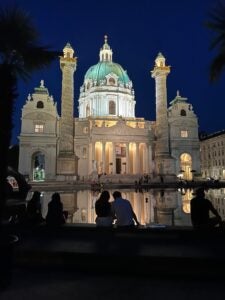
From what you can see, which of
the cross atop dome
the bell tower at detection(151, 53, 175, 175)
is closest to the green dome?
the cross atop dome

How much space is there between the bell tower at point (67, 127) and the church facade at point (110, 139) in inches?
6.6

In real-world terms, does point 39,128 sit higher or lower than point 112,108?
lower

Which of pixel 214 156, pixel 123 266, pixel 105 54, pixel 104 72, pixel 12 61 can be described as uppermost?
pixel 105 54

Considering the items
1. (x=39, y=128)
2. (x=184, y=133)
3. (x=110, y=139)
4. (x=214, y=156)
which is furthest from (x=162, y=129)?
(x=214, y=156)

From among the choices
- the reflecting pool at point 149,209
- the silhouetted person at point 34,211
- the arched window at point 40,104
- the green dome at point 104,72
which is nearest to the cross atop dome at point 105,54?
the green dome at point 104,72

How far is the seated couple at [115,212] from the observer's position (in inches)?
295

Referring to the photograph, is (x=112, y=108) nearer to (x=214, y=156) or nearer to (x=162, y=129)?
(x=162, y=129)

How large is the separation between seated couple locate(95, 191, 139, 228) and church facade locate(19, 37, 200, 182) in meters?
40.6

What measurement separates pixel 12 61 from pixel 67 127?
40970 millimetres

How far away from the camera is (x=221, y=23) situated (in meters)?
8.29

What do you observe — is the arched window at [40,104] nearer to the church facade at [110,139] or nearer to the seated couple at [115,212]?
the church facade at [110,139]

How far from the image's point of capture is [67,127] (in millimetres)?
47562

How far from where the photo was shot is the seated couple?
7488 millimetres

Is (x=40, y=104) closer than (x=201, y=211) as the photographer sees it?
No
